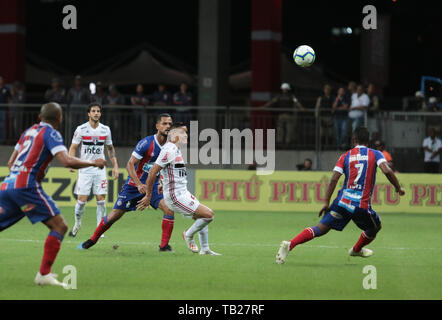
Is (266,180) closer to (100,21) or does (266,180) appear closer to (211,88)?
(211,88)

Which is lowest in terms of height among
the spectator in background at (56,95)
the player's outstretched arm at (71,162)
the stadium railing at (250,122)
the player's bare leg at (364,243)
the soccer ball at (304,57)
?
the player's bare leg at (364,243)

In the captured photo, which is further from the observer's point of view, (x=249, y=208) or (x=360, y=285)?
(x=249, y=208)

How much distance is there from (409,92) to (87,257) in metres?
31.0

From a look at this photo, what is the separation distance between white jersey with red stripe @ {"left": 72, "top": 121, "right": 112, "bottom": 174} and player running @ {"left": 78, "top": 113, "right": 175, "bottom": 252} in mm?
2276

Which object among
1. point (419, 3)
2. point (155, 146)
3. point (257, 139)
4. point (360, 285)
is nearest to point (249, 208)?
point (257, 139)

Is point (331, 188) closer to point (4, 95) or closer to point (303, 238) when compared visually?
point (303, 238)

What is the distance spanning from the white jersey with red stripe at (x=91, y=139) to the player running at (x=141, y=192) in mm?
2276

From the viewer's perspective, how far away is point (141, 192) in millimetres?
11547

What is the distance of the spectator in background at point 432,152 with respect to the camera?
67.8 feet

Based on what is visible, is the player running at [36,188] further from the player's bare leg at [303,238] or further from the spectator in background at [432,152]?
the spectator in background at [432,152]

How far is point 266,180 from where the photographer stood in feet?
63.9

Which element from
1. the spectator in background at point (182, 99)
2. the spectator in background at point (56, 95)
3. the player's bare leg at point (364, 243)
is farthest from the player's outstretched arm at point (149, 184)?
the spectator in background at point (56, 95)

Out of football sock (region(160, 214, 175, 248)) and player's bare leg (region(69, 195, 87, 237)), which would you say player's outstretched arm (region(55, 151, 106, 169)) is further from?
player's bare leg (region(69, 195, 87, 237))

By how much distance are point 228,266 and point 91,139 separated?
4.89 m
